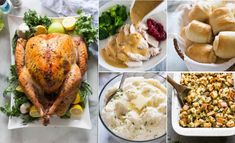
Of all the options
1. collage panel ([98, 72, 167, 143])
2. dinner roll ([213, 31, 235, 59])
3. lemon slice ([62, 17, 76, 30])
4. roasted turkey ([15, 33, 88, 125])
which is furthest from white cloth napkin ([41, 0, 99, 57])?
dinner roll ([213, 31, 235, 59])

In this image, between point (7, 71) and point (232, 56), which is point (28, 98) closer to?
point (7, 71)

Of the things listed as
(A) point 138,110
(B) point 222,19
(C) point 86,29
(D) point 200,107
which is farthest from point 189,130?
(C) point 86,29

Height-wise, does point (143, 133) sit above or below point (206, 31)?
below

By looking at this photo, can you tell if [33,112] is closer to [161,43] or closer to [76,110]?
[76,110]

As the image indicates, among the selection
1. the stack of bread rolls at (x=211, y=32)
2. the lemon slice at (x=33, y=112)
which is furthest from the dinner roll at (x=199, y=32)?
the lemon slice at (x=33, y=112)

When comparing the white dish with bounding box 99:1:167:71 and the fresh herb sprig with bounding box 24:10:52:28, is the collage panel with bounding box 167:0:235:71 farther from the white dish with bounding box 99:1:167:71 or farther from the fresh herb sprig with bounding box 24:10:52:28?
the fresh herb sprig with bounding box 24:10:52:28

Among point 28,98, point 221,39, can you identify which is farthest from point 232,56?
point 28,98
